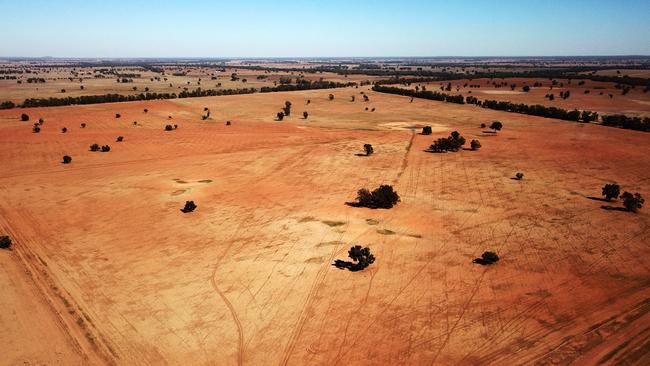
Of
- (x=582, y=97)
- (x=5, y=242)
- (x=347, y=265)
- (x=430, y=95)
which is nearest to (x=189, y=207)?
(x=5, y=242)

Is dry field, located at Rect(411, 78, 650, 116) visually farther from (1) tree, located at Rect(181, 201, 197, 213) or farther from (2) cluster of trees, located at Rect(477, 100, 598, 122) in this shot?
(1) tree, located at Rect(181, 201, 197, 213)

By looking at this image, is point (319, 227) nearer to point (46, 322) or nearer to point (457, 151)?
point (46, 322)

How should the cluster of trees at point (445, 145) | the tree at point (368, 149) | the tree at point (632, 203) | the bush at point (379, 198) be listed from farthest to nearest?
the cluster of trees at point (445, 145)
the tree at point (368, 149)
the bush at point (379, 198)
the tree at point (632, 203)

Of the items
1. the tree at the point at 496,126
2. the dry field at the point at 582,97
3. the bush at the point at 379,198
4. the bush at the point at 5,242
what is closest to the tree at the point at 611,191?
the bush at the point at 379,198

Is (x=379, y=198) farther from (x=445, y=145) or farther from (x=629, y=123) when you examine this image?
(x=629, y=123)

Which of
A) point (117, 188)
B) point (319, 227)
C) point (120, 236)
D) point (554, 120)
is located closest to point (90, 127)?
point (117, 188)

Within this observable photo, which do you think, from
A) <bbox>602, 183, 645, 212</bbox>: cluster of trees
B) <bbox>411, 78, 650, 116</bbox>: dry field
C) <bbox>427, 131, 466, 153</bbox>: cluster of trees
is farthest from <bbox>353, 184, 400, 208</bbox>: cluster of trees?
<bbox>411, 78, 650, 116</bbox>: dry field

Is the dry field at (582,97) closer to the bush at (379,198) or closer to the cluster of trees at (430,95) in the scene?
the cluster of trees at (430,95)
